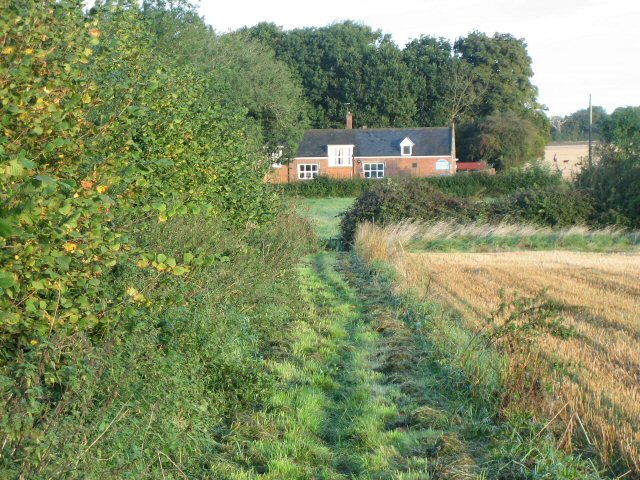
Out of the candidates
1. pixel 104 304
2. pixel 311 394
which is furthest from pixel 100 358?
pixel 311 394

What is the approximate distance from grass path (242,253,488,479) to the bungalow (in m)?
67.9

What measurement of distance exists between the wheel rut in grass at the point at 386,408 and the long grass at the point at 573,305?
2.94ft

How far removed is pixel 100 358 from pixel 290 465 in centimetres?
174

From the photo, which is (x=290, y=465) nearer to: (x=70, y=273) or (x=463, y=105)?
(x=70, y=273)

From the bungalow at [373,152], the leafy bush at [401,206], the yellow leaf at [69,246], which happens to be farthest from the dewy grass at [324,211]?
the bungalow at [373,152]

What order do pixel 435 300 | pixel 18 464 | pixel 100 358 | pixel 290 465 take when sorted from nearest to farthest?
pixel 18 464
pixel 100 358
pixel 290 465
pixel 435 300

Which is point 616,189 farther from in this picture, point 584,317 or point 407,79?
point 407,79

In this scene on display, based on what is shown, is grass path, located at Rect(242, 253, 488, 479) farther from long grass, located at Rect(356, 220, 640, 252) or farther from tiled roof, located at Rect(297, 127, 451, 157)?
tiled roof, located at Rect(297, 127, 451, 157)

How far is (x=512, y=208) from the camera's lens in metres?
31.0

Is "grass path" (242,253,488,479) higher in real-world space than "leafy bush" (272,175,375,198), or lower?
lower

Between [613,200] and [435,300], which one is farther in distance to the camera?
[613,200]

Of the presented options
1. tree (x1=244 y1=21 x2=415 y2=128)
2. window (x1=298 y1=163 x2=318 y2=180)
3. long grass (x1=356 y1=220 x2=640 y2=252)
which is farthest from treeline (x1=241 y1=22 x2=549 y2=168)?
long grass (x1=356 y1=220 x2=640 y2=252)

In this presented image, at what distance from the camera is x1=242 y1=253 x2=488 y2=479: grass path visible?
252 inches

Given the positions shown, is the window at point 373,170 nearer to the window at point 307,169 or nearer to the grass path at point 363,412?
the window at point 307,169
